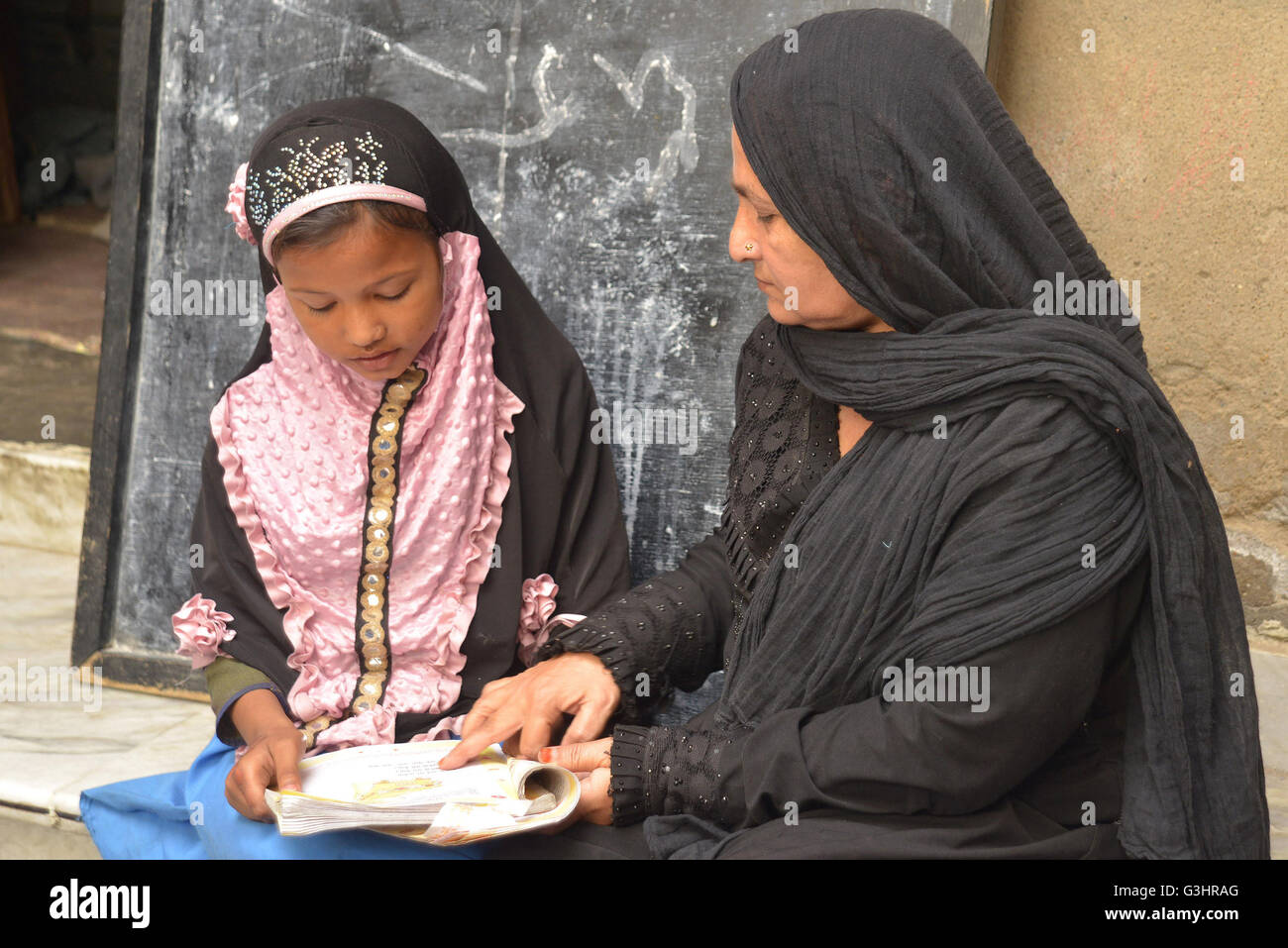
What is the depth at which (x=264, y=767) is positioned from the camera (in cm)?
179

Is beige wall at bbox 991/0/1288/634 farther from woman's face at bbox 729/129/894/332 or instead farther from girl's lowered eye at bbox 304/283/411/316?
girl's lowered eye at bbox 304/283/411/316

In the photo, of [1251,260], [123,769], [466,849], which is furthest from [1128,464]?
[123,769]

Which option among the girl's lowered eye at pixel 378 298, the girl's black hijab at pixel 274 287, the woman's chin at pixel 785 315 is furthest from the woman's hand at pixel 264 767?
the woman's chin at pixel 785 315

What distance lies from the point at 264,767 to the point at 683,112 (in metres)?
1.53

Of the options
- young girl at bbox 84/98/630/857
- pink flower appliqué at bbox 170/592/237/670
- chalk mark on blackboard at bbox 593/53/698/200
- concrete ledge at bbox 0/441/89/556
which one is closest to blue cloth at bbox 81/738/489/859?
young girl at bbox 84/98/630/857

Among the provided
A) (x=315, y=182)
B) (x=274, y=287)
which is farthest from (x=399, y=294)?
(x=274, y=287)

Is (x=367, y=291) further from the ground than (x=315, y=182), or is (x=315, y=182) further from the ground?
(x=315, y=182)

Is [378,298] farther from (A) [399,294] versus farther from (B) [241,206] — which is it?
(B) [241,206]

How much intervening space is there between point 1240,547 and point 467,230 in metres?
2.06

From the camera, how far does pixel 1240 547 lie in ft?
9.93

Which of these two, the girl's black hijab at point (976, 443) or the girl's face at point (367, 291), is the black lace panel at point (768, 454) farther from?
the girl's face at point (367, 291)

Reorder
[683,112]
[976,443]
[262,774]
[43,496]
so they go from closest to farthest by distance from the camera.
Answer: [976,443]
[262,774]
[683,112]
[43,496]

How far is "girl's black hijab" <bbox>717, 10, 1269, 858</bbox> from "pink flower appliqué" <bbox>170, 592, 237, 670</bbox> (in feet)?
3.32

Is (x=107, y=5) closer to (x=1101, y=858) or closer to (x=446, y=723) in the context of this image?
(x=446, y=723)
